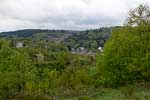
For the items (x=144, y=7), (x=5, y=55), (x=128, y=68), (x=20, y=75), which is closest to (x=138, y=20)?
(x=144, y=7)

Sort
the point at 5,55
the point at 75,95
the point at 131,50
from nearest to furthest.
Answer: the point at 75,95
the point at 131,50
the point at 5,55

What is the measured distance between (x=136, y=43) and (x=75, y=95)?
1219 centimetres

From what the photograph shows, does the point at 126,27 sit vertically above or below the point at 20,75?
above

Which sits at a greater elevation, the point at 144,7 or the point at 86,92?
the point at 144,7

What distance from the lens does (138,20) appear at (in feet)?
116

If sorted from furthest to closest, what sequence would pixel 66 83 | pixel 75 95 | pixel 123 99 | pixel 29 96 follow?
pixel 66 83, pixel 75 95, pixel 29 96, pixel 123 99

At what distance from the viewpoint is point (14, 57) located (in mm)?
38375

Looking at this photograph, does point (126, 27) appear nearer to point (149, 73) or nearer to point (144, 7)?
point (144, 7)

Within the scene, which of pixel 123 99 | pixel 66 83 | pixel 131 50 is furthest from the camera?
pixel 66 83

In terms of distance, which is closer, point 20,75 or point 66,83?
point 20,75

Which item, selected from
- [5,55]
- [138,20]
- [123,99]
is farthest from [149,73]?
[5,55]

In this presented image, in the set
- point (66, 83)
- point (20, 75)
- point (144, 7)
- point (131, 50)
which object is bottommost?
point (66, 83)

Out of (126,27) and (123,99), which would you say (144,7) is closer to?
(126,27)

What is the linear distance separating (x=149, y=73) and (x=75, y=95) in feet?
36.8
